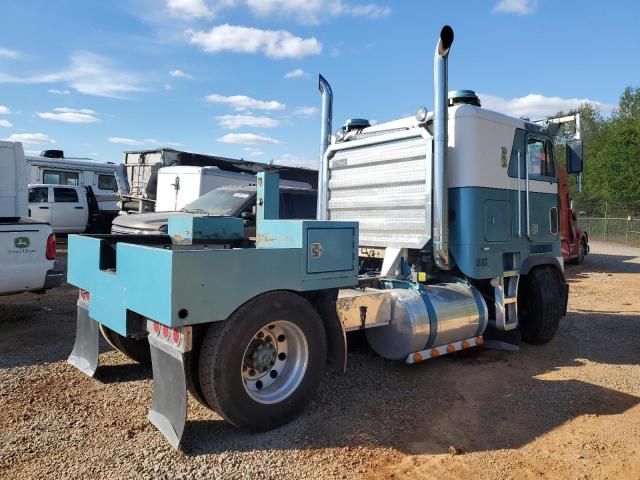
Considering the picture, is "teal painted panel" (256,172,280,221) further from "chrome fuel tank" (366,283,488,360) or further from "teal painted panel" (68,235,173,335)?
"teal painted panel" (68,235,173,335)

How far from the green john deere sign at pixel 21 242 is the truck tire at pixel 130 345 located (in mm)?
2398

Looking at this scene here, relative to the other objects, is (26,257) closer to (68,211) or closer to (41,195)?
(68,211)

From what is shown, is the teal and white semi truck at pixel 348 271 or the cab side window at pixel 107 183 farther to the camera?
the cab side window at pixel 107 183

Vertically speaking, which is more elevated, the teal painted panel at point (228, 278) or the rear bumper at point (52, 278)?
the teal painted panel at point (228, 278)

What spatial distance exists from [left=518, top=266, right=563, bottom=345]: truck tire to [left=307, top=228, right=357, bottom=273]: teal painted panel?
3.23 meters

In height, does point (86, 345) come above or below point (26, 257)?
below

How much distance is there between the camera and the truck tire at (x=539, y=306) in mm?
6266

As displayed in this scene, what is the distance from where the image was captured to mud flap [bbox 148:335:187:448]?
3.33 metres

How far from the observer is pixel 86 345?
4.77 m

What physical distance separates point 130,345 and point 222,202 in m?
4.84

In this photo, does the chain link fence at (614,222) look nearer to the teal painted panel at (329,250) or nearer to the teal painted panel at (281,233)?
the teal painted panel at (329,250)

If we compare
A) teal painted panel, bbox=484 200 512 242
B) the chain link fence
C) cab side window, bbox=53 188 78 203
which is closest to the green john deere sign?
teal painted panel, bbox=484 200 512 242

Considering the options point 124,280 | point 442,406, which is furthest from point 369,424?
point 124,280

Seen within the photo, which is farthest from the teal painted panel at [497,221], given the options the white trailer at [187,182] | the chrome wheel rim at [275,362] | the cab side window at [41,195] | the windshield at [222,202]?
the cab side window at [41,195]
